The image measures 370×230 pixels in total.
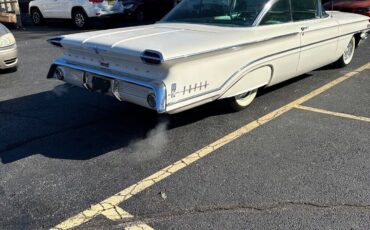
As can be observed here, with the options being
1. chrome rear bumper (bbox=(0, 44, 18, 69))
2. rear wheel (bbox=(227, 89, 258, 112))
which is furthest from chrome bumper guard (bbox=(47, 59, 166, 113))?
chrome rear bumper (bbox=(0, 44, 18, 69))

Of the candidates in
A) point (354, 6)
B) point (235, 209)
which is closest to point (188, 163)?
point (235, 209)

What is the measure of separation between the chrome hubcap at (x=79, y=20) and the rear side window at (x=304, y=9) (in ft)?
32.3

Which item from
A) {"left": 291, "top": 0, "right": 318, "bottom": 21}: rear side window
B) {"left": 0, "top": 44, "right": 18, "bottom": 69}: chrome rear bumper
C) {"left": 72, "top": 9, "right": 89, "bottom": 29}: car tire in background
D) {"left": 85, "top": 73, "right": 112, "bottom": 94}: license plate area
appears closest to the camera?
{"left": 85, "top": 73, "right": 112, "bottom": 94}: license plate area

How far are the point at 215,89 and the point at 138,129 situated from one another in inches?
41.2

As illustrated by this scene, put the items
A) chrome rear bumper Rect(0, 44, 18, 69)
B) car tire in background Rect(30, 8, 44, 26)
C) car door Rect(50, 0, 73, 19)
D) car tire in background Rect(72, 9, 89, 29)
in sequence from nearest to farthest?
chrome rear bumper Rect(0, 44, 18, 69) → car tire in background Rect(72, 9, 89, 29) → car door Rect(50, 0, 73, 19) → car tire in background Rect(30, 8, 44, 26)

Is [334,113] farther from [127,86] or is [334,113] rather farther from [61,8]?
[61,8]

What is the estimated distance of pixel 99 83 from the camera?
4.40m

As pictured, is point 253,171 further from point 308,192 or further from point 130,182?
point 130,182

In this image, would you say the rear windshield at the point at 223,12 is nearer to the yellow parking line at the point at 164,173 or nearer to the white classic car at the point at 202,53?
the white classic car at the point at 202,53

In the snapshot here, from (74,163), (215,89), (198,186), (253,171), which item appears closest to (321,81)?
(215,89)

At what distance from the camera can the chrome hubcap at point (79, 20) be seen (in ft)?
46.7

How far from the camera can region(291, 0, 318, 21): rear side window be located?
219 inches

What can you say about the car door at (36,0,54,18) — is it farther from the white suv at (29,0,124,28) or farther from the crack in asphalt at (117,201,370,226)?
the crack in asphalt at (117,201,370,226)

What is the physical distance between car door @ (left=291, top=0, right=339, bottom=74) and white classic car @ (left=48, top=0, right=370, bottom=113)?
1cm
